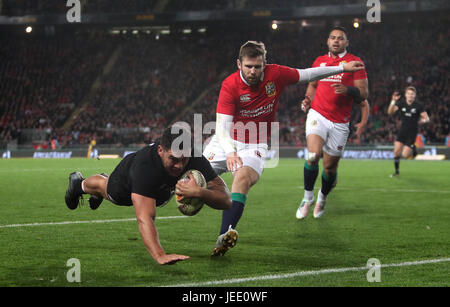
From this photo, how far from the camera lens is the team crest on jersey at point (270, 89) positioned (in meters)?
6.59

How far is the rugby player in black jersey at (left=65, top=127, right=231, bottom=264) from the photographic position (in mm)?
5070

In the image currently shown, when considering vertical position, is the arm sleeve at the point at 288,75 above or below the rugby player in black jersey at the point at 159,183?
above

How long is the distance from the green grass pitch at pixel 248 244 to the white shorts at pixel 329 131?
37.4 inches

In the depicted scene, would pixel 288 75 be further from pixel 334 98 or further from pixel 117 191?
pixel 334 98

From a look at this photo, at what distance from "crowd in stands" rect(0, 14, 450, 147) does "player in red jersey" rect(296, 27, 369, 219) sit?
22962 millimetres

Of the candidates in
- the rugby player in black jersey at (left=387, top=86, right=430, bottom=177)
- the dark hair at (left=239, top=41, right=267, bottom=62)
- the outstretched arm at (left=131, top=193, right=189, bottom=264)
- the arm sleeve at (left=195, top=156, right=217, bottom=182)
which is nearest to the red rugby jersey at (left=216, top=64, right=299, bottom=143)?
the dark hair at (left=239, top=41, right=267, bottom=62)

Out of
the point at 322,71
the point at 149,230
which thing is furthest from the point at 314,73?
the point at 149,230

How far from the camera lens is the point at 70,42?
45344 millimetres

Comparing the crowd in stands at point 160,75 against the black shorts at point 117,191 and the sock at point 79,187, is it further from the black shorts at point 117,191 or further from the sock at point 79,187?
the black shorts at point 117,191

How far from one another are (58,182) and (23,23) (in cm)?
2719

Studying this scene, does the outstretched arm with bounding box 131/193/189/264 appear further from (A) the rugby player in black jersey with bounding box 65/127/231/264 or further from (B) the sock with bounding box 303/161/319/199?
(B) the sock with bounding box 303/161/319/199

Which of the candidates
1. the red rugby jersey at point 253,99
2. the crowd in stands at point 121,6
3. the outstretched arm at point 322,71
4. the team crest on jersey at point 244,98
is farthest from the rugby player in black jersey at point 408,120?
the crowd in stands at point 121,6

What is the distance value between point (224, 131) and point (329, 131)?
316 centimetres
